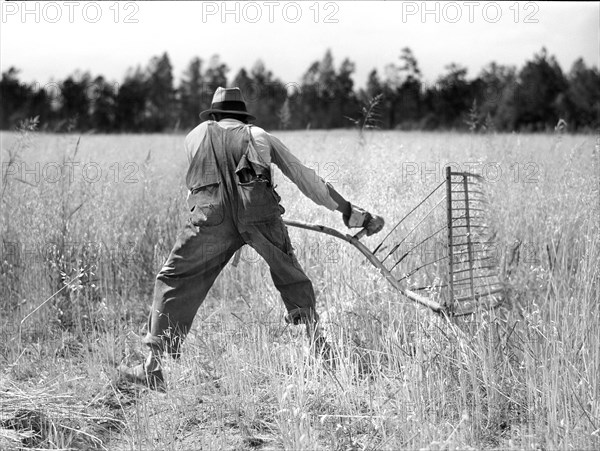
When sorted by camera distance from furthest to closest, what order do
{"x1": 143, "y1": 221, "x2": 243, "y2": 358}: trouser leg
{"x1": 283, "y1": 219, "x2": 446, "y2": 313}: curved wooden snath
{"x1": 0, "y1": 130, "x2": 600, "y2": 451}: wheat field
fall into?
{"x1": 143, "y1": 221, "x2": 243, "y2": 358}: trouser leg < {"x1": 283, "y1": 219, "x2": 446, "y2": 313}: curved wooden snath < {"x1": 0, "y1": 130, "x2": 600, "y2": 451}: wheat field

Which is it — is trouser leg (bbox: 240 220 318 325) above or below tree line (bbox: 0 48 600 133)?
below

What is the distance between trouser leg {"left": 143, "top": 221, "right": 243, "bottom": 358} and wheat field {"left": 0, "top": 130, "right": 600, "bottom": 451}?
20 cm

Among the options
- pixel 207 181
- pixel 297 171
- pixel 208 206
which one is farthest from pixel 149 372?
pixel 297 171

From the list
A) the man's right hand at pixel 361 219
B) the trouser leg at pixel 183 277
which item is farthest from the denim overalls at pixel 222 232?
the man's right hand at pixel 361 219

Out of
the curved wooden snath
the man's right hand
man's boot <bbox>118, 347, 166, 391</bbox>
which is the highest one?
the man's right hand

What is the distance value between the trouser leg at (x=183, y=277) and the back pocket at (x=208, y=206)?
0.15ft

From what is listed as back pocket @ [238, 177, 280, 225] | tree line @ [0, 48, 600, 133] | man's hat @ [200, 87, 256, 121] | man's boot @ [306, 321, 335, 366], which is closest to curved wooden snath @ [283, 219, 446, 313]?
back pocket @ [238, 177, 280, 225]

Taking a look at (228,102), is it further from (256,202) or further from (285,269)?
(285,269)

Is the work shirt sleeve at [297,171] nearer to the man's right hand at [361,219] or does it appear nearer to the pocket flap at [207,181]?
the man's right hand at [361,219]

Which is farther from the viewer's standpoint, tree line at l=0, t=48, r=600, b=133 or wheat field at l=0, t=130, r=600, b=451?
tree line at l=0, t=48, r=600, b=133

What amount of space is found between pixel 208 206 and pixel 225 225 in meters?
0.14

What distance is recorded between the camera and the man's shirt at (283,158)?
11.8ft

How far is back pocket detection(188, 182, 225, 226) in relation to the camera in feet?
11.8

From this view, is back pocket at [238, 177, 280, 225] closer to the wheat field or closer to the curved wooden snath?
the curved wooden snath
